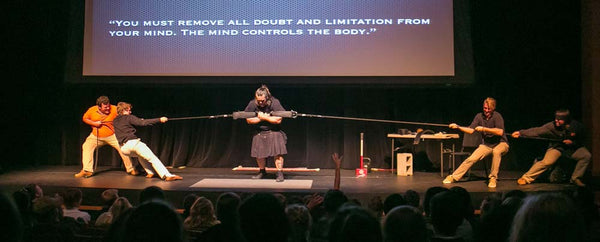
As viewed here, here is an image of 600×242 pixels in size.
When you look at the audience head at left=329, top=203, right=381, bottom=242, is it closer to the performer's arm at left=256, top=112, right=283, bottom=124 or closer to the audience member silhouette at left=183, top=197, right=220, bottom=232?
the audience member silhouette at left=183, top=197, right=220, bottom=232

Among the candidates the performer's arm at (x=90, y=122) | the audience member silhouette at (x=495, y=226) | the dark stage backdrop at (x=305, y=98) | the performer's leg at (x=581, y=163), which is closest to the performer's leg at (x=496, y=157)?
the performer's leg at (x=581, y=163)

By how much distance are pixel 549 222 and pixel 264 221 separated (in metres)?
1.05

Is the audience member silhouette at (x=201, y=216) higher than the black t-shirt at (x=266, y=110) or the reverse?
the reverse

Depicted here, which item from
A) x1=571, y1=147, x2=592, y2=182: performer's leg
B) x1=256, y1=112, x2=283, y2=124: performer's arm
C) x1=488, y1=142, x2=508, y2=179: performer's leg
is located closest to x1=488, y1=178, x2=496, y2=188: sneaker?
x1=488, y1=142, x2=508, y2=179: performer's leg

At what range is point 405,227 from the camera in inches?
82.4

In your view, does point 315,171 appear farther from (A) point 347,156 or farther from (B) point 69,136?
(B) point 69,136

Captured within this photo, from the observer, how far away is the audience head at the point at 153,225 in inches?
68.7

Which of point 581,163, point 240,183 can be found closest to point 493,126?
point 581,163

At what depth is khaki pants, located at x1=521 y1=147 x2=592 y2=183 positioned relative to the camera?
22.8 feet

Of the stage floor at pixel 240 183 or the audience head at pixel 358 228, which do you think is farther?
the stage floor at pixel 240 183

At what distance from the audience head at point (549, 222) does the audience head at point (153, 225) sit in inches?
46.6

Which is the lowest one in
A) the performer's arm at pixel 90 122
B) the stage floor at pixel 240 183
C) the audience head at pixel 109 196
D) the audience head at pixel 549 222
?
the stage floor at pixel 240 183

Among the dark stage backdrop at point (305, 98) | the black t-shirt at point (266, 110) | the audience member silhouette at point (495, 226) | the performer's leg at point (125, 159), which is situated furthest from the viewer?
the dark stage backdrop at point (305, 98)

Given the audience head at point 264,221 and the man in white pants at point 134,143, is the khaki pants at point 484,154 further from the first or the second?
the audience head at point 264,221
